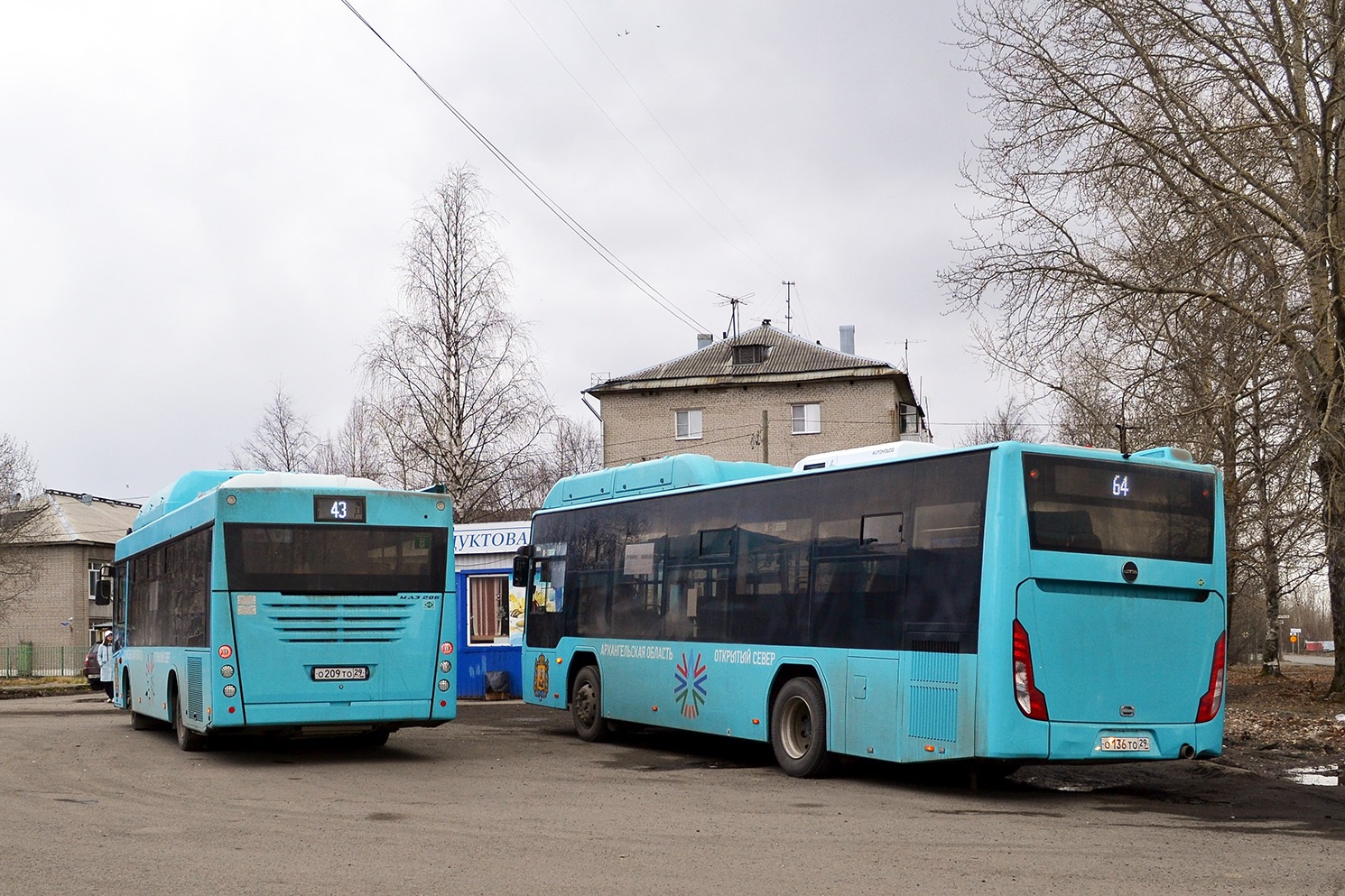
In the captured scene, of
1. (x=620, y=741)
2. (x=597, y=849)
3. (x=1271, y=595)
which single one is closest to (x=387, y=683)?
(x=620, y=741)

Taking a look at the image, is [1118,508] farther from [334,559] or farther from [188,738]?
[188,738]

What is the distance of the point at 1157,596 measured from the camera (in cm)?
1176

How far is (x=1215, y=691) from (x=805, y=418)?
44464 millimetres

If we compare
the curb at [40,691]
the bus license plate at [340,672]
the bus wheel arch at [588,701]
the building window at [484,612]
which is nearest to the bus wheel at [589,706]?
the bus wheel arch at [588,701]

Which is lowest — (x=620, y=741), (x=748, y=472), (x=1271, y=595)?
(x=620, y=741)

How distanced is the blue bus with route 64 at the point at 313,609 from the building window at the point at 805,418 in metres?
41.4

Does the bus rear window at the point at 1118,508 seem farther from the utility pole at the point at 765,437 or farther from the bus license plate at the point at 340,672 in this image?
the utility pole at the point at 765,437

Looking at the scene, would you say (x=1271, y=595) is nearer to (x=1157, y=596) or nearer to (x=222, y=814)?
(x=1157, y=596)

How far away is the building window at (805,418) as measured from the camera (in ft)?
184

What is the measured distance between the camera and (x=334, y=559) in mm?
14773

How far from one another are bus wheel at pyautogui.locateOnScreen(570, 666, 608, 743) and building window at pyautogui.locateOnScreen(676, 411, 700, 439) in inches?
1552

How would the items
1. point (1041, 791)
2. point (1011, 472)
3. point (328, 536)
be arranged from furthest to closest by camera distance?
1. point (328, 536)
2. point (1041, 791)
3. point (1011, 472)

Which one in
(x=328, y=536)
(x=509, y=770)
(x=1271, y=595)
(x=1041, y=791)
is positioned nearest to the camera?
(x=1041, y=791)

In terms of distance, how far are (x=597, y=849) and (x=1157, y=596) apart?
5666mm
